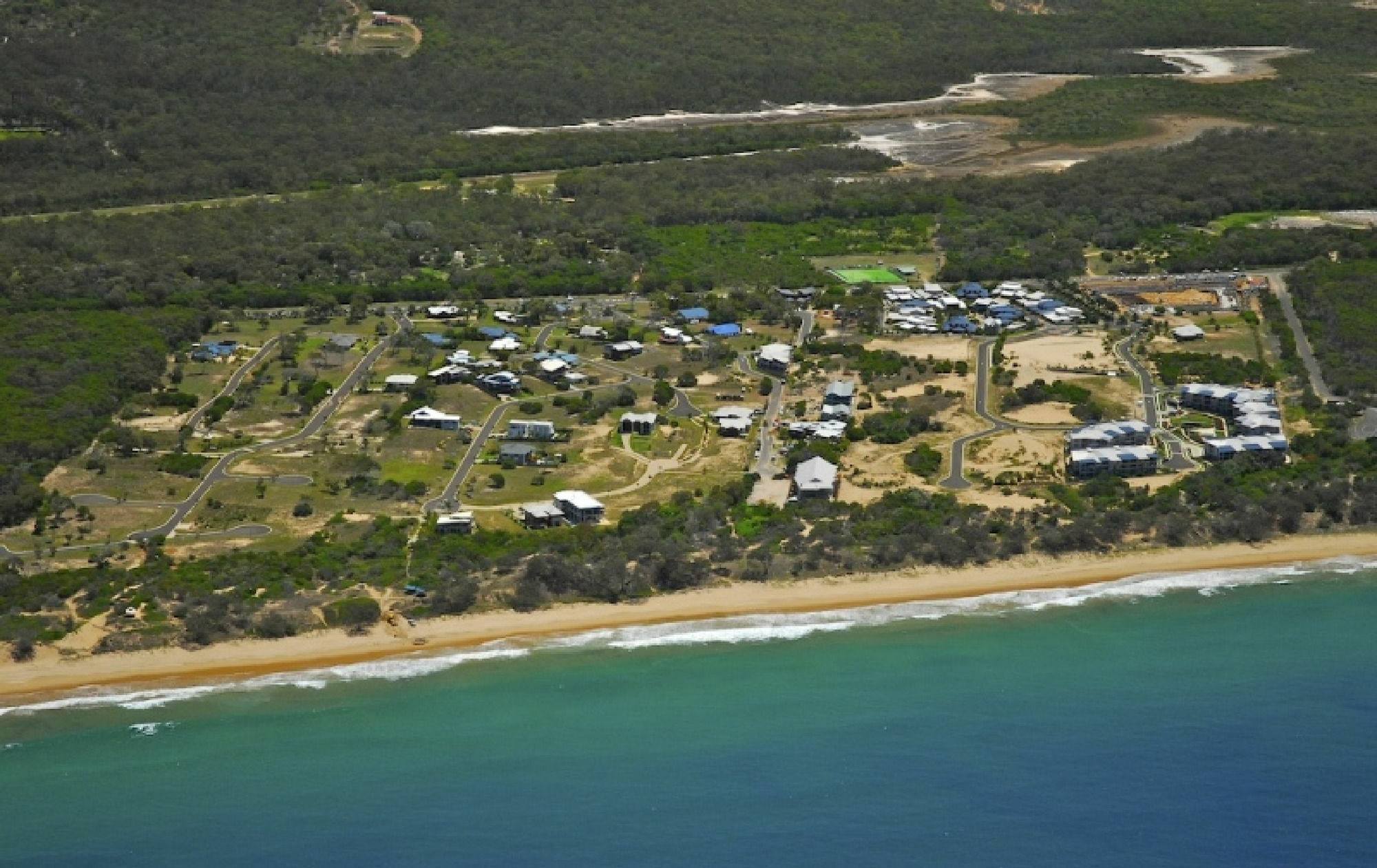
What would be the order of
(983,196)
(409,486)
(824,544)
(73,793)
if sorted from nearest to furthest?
(73,793), (824,544), (409,486), (983,196)

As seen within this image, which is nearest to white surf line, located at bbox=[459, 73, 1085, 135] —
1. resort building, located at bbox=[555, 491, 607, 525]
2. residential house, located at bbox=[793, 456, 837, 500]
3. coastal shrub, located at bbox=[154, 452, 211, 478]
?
coastal shrub, located at bbox=[154, 452, 211, 478]

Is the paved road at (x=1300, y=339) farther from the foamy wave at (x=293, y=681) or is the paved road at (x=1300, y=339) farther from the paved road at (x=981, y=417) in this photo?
the foamy wave at (x=293, y=681)

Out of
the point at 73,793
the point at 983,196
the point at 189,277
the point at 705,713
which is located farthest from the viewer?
the point at 983,196

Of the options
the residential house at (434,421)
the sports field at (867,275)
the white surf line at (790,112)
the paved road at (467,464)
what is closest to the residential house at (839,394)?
the paved road at (467,464)

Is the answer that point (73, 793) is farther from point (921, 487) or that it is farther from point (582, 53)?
point (582, 53)

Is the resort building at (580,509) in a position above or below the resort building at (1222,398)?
above

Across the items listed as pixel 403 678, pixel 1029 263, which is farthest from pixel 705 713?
pixel 1029 263
